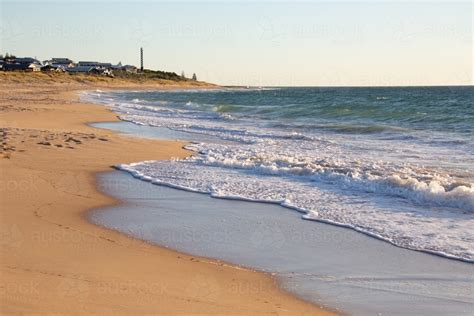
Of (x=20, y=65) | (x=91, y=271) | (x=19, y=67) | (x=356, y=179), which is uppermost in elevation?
(x=20, y=65)

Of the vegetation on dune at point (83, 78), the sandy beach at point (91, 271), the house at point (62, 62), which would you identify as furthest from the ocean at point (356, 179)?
the house at point (62, 62)

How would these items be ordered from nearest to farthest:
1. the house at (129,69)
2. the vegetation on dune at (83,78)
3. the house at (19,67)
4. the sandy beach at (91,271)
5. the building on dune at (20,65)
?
the sandy beach at (91,271)
the vegetation on dune at (83,78)
the house at (19,67)
the building on dune at (20,65)
the house at (129,69)

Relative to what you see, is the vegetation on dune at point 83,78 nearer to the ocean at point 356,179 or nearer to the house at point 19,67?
the house at point 19,67

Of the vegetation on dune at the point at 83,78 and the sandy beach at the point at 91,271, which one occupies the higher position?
the vegetation on dune at the point at 83,78

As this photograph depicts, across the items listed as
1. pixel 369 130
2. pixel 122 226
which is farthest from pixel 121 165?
pixel 369 130

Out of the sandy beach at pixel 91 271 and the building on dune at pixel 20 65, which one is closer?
the sandy beach at pixel 91 271

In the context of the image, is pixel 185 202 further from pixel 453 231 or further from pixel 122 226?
pixel 453 231

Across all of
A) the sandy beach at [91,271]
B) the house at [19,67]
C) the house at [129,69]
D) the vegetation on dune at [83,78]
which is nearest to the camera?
the sandy beach at [91,271]

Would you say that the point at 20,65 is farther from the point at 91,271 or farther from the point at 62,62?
the point at 91,271

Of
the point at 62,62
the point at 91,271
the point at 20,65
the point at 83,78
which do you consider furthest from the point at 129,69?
the point at 91,271

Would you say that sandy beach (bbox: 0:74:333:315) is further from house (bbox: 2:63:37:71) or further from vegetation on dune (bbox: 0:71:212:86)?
house (bbox: 2:63:37:71)

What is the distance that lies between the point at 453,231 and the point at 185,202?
11.7ft

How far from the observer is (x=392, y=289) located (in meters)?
5.41

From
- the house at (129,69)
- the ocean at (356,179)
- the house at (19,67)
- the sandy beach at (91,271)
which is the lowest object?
the sandy beach at (91,271)
